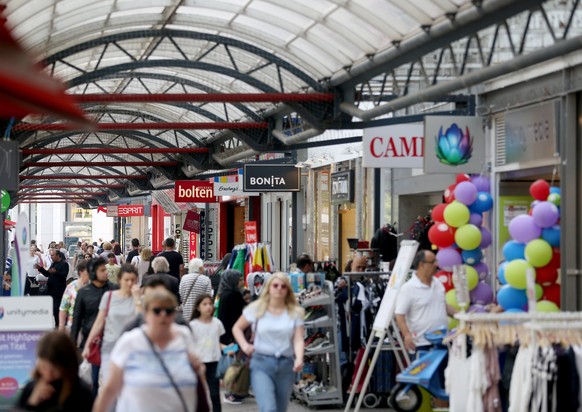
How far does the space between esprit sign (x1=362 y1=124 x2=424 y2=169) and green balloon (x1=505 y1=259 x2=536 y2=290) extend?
504 cm

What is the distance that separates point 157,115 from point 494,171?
1693 centimetres

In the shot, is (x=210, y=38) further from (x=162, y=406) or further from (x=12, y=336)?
(x=162, y=406)

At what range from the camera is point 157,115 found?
101ft

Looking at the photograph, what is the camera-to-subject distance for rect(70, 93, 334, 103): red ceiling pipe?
16.3 m

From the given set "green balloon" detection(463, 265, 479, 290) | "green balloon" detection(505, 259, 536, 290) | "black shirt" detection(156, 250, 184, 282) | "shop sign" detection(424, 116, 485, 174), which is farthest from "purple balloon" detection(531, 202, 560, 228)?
"black shirt" detection(156, 250, 184, 282)

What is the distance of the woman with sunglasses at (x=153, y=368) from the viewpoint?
231 inches

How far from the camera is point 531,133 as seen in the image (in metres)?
13.9

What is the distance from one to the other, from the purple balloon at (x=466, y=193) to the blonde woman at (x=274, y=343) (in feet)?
11.6

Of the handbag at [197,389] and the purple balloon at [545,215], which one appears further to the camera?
the purple balloon at [545,215]

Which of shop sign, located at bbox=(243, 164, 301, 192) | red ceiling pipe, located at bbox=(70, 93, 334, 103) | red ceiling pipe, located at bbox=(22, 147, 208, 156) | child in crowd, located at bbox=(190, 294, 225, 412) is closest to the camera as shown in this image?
child in crowd, located at bbox=(190, 294, 225, 412)

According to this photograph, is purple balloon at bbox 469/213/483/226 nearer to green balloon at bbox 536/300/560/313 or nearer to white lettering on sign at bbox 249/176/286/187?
green balloon at bbox 536/300/560/313

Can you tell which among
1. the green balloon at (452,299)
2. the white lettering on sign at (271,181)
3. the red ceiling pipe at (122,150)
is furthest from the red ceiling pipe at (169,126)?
the green balloon at (452,299)

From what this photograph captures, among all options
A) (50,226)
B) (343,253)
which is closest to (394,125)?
(343,253)

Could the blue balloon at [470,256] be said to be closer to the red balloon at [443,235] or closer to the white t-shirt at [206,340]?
the red balloon at [443,235]
